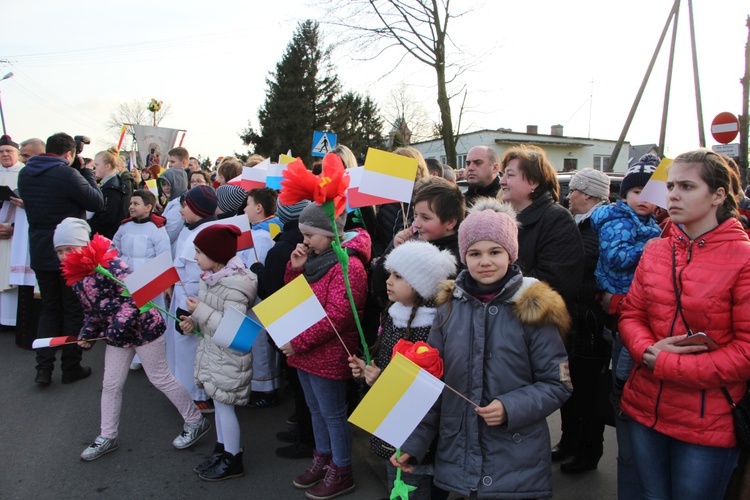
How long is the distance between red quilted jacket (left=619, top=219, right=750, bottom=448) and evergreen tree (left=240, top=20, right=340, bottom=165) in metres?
34.4

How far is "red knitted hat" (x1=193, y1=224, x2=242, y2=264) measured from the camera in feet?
11.8

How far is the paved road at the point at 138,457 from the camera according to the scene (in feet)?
11.6

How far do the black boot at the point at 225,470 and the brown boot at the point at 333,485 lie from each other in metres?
0.55

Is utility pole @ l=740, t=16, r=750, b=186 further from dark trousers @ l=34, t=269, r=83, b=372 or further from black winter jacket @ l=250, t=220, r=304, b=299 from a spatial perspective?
dark trousers @ l=34, t=269, r=83, b=372

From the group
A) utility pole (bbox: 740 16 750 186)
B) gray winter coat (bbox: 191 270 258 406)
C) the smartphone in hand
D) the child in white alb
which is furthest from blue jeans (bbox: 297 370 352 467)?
utility pole (bbox: 740 16 750 186)

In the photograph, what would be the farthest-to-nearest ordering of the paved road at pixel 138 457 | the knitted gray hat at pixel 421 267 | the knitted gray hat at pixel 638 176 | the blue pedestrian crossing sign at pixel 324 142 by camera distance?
the blue pedestrian crossing sign at pixel 324 142 → the paved road at pixel 138 457 → the knitted gray hat at pixel 638 176 → the knitted gray hat at pixel 421 267

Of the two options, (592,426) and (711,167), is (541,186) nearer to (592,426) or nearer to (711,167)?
(711,167)

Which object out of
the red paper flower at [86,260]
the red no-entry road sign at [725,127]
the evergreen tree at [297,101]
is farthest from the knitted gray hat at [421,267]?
the evergreen tree at [297,101]

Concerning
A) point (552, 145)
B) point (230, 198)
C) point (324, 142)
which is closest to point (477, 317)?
point (230, 198)

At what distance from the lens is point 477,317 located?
89.1 inches

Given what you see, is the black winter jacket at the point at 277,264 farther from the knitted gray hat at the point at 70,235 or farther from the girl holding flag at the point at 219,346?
the knitted gray hat at the point at 70,235

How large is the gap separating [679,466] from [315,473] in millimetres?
2170

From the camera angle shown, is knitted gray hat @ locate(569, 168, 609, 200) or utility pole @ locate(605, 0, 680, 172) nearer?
knitted gray hat @ locate(569, 168, 609, 200)

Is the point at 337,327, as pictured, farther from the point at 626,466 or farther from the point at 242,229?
the point at 626,466
